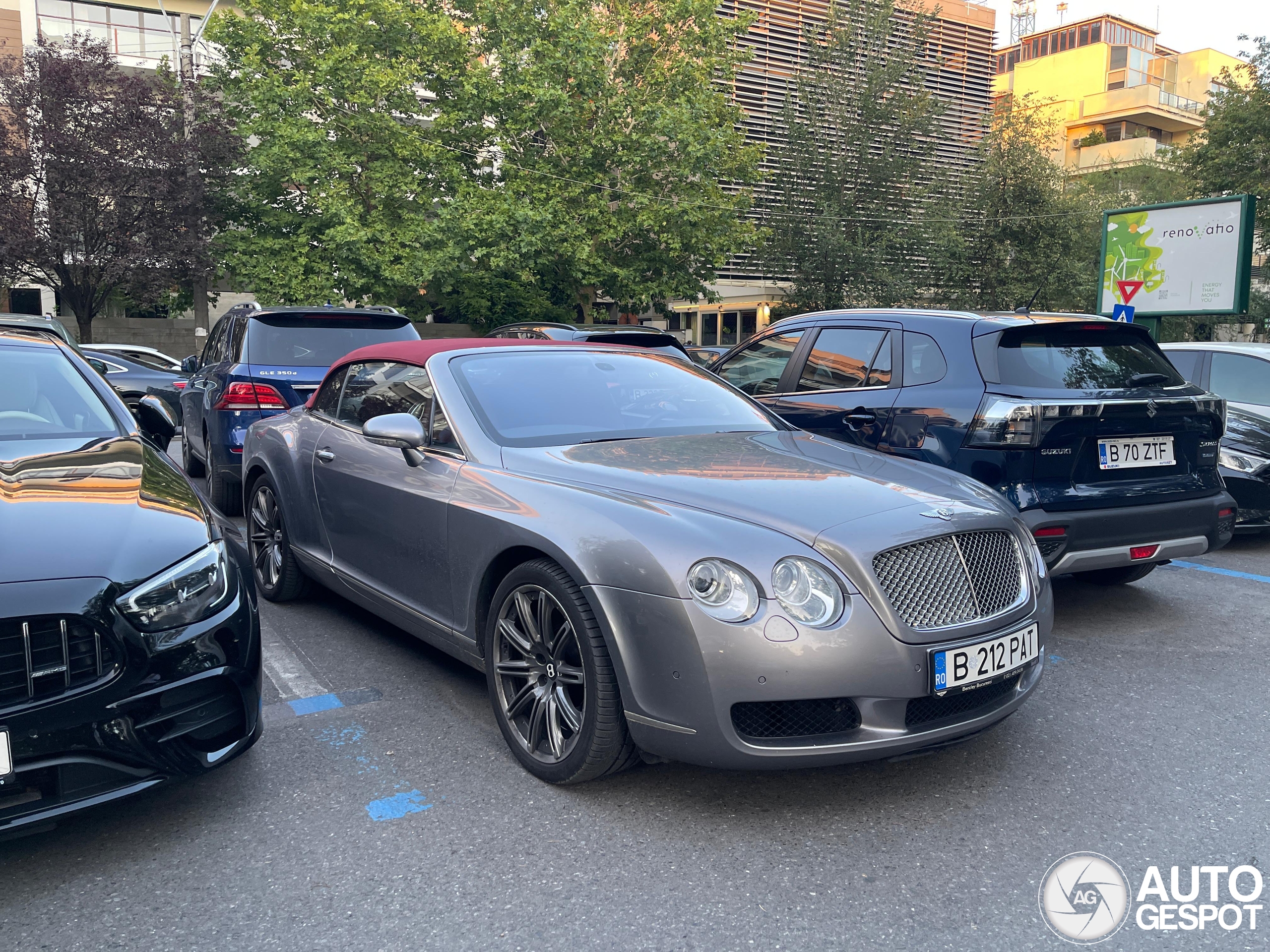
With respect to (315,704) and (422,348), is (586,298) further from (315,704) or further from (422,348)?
(315,704)

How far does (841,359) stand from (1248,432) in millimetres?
3598

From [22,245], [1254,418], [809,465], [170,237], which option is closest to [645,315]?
[170,237]

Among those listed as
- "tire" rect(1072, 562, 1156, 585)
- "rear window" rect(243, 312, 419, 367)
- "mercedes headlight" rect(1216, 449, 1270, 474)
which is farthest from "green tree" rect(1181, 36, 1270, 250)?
"rear window" rect(243, 312, 419, 367)

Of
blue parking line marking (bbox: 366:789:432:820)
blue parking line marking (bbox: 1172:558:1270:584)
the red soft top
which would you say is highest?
the red soft top

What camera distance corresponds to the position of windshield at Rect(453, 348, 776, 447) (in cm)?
398

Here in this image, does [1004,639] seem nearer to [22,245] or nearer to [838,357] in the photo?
[838,357]

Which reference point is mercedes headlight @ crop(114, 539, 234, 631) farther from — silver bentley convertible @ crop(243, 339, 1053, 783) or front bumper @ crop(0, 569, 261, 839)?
silver bentley convertible @ crop(243, 339, 1053, 783)

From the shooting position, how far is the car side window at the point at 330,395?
516 cm

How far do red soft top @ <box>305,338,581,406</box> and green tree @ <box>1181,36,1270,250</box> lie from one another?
25699mm

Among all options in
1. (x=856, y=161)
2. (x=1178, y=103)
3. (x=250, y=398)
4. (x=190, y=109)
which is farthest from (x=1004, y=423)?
(x=1178, y=103)

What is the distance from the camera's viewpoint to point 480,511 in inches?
139

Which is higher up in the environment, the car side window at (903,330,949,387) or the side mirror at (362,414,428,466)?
the car side window at (903,330,949,387)

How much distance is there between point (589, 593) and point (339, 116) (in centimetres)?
2353

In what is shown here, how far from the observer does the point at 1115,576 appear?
5.94 meters
